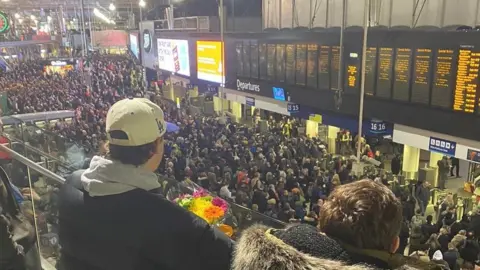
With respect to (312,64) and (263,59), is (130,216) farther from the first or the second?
(263,59)

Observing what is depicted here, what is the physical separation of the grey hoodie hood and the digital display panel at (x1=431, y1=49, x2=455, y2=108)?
918cm

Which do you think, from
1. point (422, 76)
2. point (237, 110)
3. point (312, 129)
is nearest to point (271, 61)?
point (312, 129)

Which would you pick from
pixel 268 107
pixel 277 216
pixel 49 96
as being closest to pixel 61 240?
pixel 277 216

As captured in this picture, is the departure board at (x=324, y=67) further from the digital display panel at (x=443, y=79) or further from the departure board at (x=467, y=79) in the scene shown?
the departure board at (x=467, y=79)

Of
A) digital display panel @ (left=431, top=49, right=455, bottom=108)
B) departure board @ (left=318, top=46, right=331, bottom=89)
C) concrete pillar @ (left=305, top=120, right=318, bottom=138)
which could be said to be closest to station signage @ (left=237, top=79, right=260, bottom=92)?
concrete pillar @ (left=305, top=120, right=318, bottom=138)

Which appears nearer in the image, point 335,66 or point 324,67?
point 335,66

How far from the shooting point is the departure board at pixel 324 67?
13.5 metres

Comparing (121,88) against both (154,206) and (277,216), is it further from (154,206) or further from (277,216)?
(154,206)

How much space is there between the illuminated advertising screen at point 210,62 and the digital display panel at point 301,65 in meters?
4.71

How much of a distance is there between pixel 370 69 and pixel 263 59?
220 inches

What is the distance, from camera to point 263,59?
55.4 feet

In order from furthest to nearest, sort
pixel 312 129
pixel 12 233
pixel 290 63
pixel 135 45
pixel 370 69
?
pixel 135 45, pixel 312 129, pixel 290 63, pixel 370 69, pixel 12 233

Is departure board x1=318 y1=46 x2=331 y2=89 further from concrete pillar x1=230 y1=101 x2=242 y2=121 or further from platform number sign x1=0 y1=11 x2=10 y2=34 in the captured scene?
platform number sign x1=0 y1=11 x2=10 y2=34

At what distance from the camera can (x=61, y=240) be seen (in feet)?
6.36
